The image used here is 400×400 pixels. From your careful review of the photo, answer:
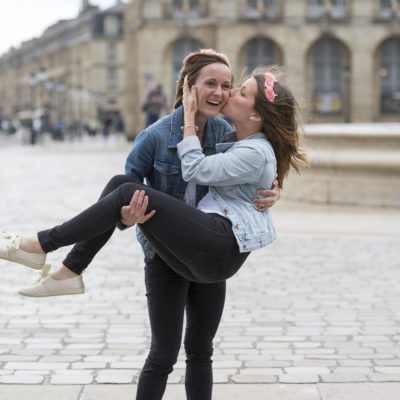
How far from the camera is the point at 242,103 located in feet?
11.6

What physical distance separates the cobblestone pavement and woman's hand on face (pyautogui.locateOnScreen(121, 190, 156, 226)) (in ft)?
5.19

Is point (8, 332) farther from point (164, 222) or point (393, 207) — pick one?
point (393, 207)

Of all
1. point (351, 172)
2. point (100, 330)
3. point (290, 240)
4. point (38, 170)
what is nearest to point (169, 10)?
point (38, 170)

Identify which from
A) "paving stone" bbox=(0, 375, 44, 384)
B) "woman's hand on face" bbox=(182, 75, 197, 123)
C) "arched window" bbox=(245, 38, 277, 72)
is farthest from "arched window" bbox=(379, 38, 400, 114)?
"woman's hand on face" bbox=(182, 75, 197, 123)

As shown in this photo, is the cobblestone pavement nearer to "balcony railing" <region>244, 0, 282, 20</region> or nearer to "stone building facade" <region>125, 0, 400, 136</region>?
"stone building facade" <region>125, 0, 400, 136</region>

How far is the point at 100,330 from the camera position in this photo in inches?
227

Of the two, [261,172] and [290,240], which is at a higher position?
[261,172]

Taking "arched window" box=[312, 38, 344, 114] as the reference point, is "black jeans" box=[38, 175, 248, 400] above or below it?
below

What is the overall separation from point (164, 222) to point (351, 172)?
976cm

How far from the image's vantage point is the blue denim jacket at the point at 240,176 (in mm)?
3373

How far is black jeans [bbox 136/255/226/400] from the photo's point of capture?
141 inches

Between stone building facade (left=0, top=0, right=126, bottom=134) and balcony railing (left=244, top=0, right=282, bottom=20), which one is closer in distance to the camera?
balcony railing (left=244, top=0, right=282, bottom=20)

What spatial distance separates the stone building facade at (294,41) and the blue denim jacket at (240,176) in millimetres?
Answer: 42610

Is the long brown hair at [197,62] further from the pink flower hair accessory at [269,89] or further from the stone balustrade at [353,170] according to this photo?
the stone balustrade at [353,170]
